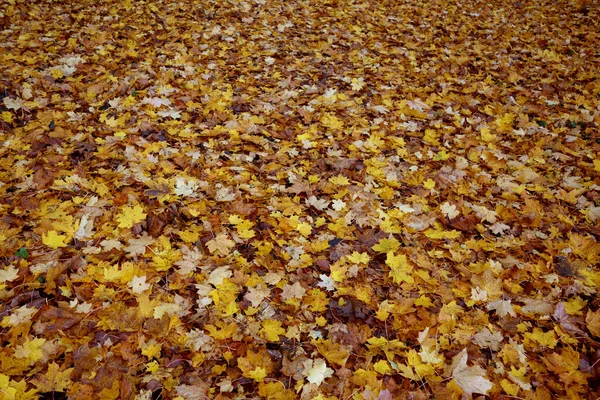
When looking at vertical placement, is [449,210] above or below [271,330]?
above

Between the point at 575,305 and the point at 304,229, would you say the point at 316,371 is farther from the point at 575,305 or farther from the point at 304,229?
the point at 575,305

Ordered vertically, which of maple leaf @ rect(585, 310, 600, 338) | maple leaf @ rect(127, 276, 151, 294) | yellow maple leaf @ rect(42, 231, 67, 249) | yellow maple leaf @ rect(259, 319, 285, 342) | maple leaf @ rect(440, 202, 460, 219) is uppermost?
maple leaf @ rect(585, 310, 600, 338)

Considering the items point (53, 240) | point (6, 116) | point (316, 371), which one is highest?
point (6, 116)

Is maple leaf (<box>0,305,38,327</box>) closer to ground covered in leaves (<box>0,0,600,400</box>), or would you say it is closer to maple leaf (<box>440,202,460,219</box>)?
ground covered in leaves (<box>0,0,600,400</box>)

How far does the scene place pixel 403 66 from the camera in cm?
558

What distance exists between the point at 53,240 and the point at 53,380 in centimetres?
106

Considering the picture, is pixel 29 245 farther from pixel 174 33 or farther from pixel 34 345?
pixel 174 33

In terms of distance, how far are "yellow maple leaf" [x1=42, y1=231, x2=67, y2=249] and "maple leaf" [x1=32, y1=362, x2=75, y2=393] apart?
931 mm

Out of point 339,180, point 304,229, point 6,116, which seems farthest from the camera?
point 6,116

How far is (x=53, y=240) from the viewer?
271 centimetres

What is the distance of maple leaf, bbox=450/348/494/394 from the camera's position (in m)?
2.14

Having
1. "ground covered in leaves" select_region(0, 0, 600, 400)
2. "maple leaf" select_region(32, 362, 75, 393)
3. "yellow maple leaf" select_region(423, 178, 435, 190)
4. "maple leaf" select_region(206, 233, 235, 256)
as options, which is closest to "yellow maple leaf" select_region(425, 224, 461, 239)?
"ground covered in leaves" select_region(0, 0, 600, 400)

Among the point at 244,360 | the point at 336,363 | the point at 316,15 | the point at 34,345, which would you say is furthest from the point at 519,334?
the point at 316,15

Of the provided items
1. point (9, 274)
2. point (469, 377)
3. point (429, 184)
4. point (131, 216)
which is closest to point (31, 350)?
point (9, 274)
